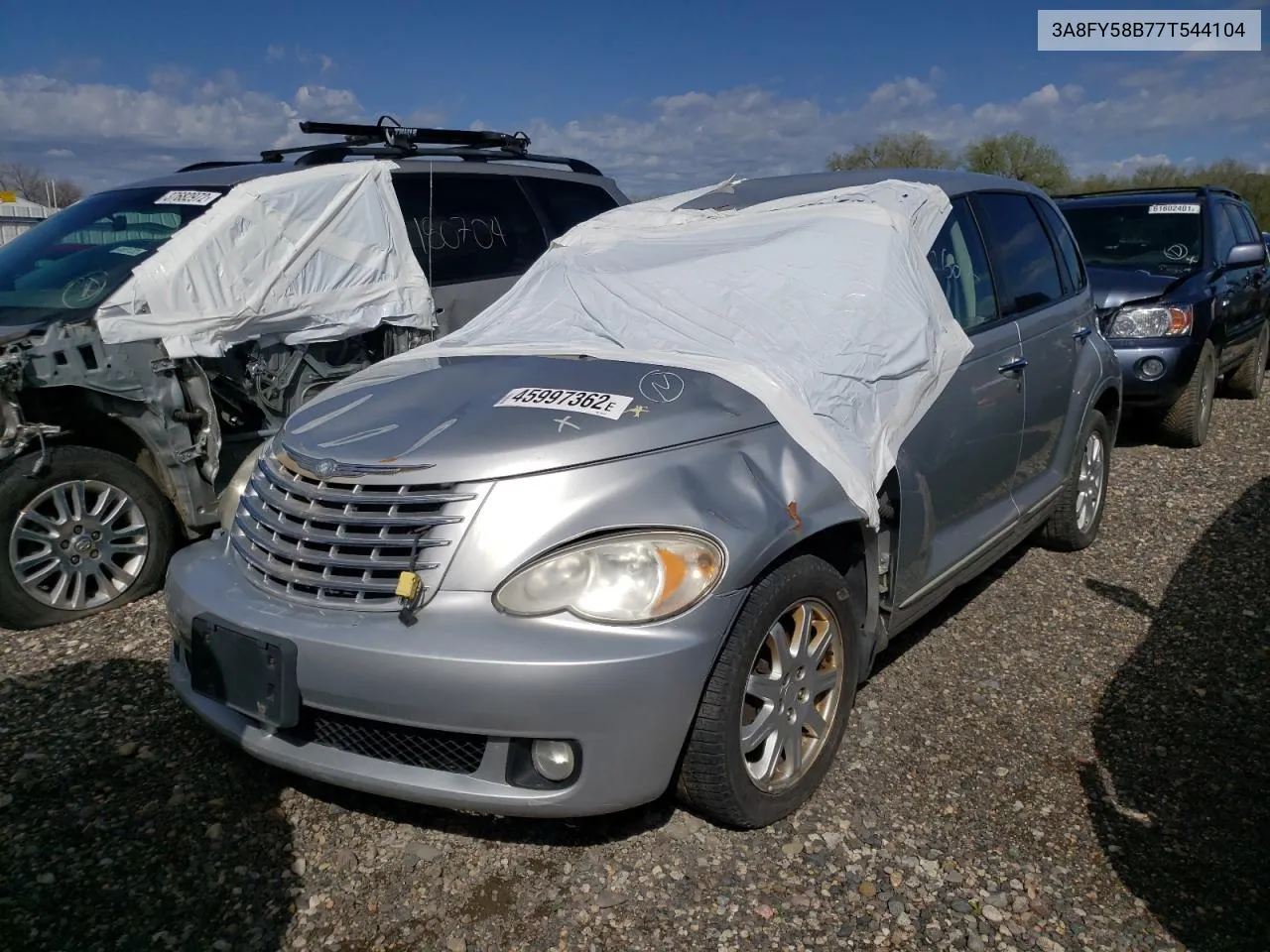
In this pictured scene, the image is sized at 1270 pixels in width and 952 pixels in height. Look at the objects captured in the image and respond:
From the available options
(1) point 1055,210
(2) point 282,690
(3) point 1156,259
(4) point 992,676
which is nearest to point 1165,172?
(3) point 1156,259

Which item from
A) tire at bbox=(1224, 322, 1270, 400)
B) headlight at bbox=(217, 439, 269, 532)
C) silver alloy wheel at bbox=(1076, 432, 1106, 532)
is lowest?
tire at bbox=(1224, 322, 1270, 400)

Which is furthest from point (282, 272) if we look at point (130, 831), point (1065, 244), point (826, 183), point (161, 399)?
point (1065, 244)

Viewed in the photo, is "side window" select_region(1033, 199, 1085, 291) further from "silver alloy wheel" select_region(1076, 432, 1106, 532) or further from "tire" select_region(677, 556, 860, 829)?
"tire" select_region(677, 556, 860, 829)

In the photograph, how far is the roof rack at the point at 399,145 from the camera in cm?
572

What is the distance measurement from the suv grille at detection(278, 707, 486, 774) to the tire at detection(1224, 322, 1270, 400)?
9572 millimetres

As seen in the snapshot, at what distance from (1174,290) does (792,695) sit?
6.25 metres

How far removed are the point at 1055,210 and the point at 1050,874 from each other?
11.8 feet

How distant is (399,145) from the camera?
232 inches

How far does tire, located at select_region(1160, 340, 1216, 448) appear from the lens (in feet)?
24.6

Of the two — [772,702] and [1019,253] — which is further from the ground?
[1019,253]

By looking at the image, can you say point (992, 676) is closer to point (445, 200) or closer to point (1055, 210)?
point (1055, 210)

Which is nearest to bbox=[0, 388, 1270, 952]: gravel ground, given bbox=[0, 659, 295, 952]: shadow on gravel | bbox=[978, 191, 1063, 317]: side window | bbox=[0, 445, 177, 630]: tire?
bbox=[0, 659, 295, 952]: shadow on gravel

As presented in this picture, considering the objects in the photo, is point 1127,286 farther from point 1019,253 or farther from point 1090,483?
point 1019,253

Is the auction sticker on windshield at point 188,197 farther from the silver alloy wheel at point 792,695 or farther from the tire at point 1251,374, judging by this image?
the tire at point 1251,374
